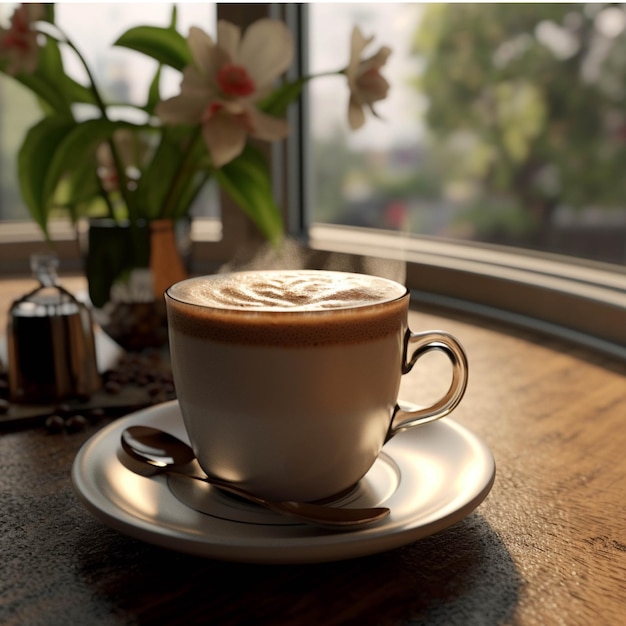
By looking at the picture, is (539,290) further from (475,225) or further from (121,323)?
(475,225)

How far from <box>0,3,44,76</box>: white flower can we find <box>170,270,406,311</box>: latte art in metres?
0.53

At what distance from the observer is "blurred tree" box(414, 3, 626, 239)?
753cm

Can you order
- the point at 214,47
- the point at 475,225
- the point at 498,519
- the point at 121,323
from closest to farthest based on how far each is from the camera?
the point at 498,519 → the point at 214,47 → the point at 121,323 → the point at 475,225

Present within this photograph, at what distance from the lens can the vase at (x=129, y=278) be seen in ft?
3.29

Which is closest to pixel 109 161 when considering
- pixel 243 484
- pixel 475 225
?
pixel 243 484

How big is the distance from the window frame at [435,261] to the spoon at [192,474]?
240 millimetres

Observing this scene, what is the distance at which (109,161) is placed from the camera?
1194 mm

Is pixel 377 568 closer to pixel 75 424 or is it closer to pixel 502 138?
pixel 75 424

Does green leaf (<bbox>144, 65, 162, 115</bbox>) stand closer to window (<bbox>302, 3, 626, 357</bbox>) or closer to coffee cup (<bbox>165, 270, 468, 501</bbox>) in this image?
coffee cup (<bbox>165, 270, 468, 501</bbox>)

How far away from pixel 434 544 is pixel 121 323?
0.63 metres

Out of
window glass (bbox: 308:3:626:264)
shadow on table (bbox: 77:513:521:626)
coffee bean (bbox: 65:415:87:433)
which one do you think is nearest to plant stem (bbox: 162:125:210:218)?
coffee bean (bbox: 65:415:87:433)

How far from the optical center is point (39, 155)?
1.06m

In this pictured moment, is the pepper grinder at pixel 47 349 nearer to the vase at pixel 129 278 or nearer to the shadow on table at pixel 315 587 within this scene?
the vase at pixel 129 278

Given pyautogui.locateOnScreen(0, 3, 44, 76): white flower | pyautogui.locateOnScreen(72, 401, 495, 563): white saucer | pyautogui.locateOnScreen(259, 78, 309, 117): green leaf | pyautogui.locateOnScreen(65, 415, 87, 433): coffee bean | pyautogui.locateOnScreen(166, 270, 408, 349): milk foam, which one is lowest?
pyautogui.locateOnScreen(65, 415, 87, 433): coffee bean
